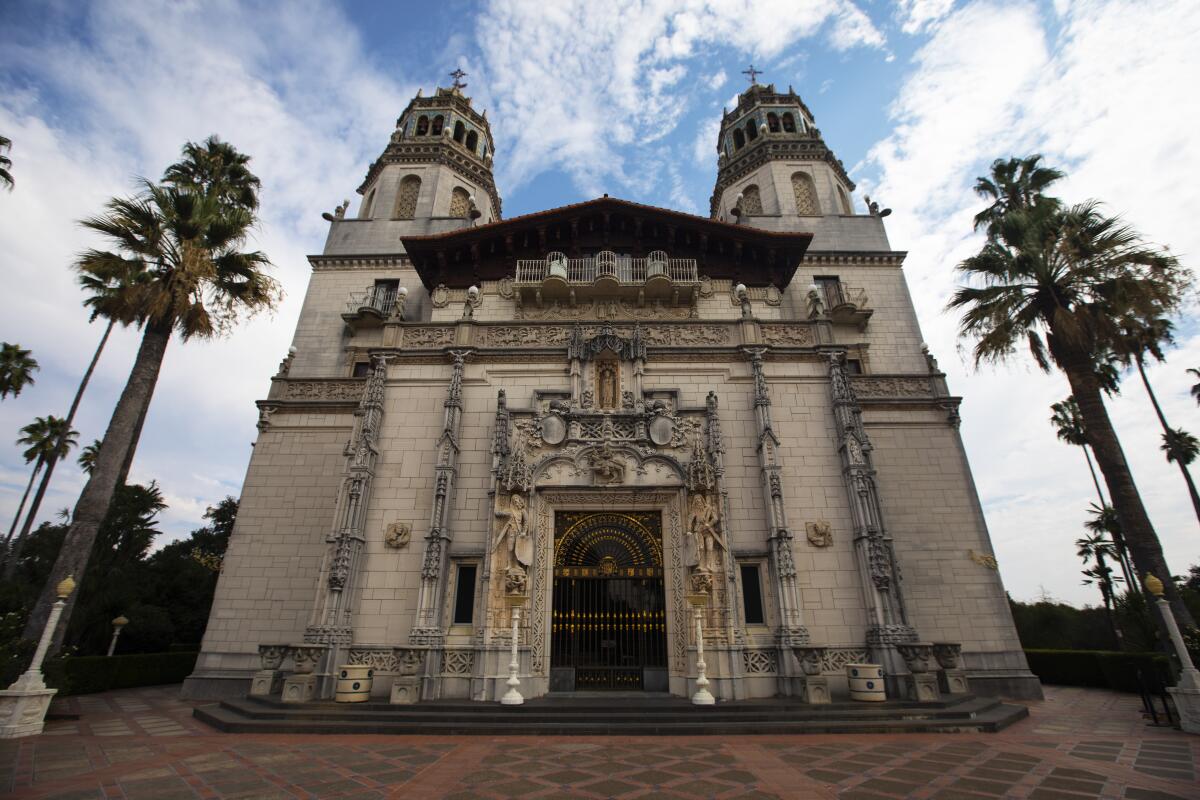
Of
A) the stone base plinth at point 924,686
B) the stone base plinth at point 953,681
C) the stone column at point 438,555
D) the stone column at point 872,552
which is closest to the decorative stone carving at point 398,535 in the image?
the stone column at point 438,555

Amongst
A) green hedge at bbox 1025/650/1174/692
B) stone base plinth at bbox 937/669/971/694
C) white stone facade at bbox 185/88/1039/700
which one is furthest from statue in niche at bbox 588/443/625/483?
green hedge at bbox 1025/650/1174/692

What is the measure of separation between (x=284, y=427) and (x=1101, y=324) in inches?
988

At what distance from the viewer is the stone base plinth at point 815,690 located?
1122 centimetres

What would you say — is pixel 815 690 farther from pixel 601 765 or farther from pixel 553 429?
pixel 553 429

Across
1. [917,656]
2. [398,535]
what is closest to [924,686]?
[917,656]

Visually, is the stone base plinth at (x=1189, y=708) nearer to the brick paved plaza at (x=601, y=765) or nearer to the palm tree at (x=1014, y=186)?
the brick paved plaza at (x=601, y=765)

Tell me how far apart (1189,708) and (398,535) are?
16.8 metres

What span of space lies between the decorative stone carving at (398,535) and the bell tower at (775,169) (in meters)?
18.9

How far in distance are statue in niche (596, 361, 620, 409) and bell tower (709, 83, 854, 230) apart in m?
11.7

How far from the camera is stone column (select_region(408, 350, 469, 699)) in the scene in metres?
12.4

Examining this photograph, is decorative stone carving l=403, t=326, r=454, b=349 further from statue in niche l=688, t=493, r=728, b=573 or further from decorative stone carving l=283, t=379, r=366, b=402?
statue in niche l=688, t=493, r=728, b=573

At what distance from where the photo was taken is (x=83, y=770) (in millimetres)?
7156

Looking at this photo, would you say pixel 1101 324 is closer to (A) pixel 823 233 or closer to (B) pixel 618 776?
(A) pixel 823 233

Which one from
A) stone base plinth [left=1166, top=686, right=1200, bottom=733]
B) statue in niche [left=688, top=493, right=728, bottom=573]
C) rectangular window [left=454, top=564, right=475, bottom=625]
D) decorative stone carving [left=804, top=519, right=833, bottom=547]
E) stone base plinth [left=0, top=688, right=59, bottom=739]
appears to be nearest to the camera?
stone base plinth [left=0, top=688, right=59, bottom=739]
